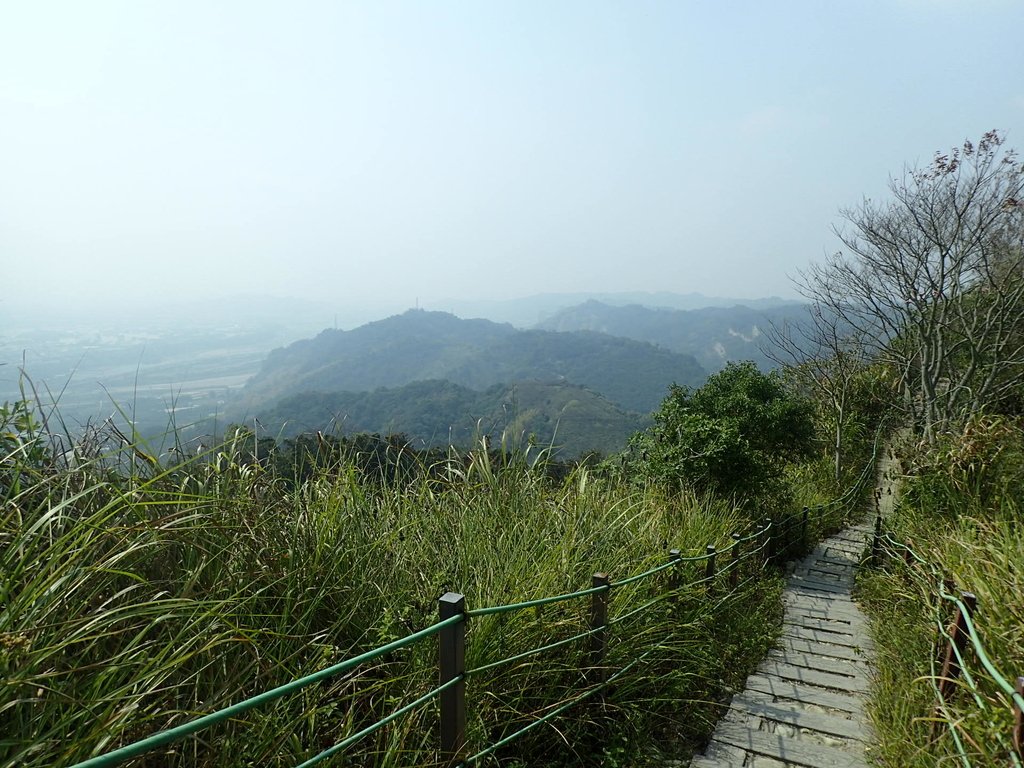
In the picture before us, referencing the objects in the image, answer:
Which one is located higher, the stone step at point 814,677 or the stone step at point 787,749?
the stone step at point 787,749

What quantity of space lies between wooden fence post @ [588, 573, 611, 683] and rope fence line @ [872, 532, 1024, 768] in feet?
4.44

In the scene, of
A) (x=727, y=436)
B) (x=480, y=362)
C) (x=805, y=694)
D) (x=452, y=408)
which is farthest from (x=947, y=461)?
(x=480, y=362)

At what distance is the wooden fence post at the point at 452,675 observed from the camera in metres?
1.92

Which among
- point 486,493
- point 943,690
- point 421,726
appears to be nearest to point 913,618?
point 943,690

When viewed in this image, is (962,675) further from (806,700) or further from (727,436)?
(727,436)

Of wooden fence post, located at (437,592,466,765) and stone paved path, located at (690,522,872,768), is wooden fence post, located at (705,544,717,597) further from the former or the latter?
wooden fence post, located at (437,592,466,765)

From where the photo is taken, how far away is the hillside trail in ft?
9.87

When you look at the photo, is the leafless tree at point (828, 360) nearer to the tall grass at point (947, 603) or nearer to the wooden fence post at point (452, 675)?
the tall grass at point (947, 603)

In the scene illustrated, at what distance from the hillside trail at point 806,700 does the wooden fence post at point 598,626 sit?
2.02 feet

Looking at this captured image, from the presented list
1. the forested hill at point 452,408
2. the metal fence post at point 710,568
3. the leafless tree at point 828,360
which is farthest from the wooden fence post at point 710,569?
the leafless tree at point 828,360

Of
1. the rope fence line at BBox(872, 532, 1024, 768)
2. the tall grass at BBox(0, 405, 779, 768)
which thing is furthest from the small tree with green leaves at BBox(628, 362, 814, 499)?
the tall grass at BBox(0, 405, 779, 768)

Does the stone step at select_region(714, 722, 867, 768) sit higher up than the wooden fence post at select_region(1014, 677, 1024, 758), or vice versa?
the wooden fence post at select_region(1014, 677, 1024, 758)

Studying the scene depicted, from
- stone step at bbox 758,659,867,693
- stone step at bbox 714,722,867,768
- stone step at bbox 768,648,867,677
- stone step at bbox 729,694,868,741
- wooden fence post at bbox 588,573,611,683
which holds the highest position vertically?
wooden fence post at bbox 588,573,611,683

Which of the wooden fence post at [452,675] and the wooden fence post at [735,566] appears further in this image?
the wooden fence post at [735,566]
